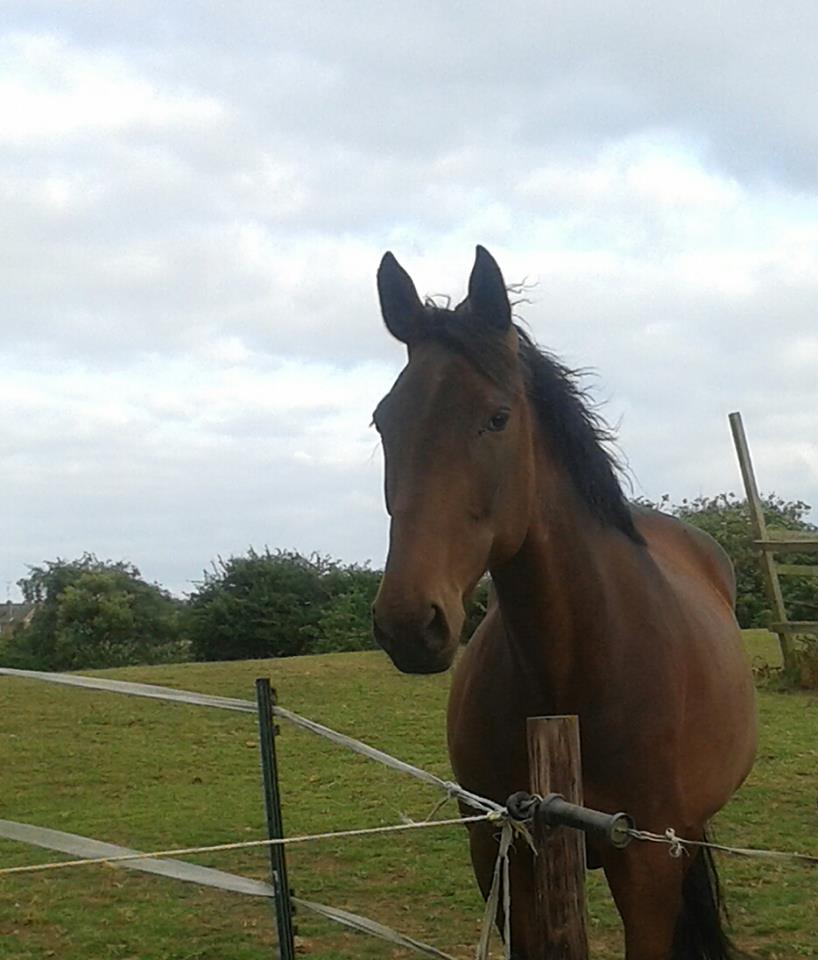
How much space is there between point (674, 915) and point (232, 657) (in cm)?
2046

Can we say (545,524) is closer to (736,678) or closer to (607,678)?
(607,678)

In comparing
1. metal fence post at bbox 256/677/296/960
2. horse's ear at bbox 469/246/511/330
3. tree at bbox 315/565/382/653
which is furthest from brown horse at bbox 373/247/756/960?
tree at bbox 315/565/382/653

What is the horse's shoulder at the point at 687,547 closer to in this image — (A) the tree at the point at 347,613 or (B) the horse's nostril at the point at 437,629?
(B) the horse's nostril at the point at 437,629

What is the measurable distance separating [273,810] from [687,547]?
1939mm

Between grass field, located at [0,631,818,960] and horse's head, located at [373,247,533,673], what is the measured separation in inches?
115

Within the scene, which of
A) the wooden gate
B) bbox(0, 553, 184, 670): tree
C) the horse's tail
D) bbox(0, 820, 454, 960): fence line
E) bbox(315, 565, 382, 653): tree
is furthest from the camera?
bbox(0, 553, 184, 670): tree

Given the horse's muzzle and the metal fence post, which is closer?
the horse's muzzle

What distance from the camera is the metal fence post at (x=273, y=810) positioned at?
408 centimetres

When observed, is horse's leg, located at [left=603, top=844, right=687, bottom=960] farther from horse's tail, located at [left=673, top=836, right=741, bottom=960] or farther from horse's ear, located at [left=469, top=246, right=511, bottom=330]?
horse's ear, located at [left=469, top=246, right=511, bottom=330]

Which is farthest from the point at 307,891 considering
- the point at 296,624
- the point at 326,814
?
the point at 296,624

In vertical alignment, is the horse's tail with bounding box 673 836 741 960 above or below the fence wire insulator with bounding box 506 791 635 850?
below

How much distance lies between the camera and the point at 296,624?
74.5 ft

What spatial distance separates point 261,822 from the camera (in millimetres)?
6863

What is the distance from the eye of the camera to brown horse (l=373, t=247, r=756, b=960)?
2.27 m
